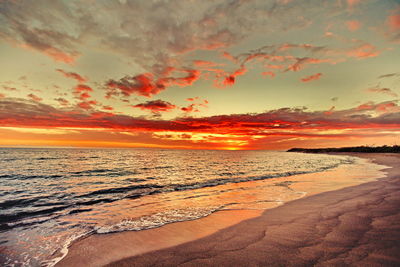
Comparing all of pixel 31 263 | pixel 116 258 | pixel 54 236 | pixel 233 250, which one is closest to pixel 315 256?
pixel 233 250

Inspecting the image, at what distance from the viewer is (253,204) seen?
34.8 feet

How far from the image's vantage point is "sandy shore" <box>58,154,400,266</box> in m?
4.45

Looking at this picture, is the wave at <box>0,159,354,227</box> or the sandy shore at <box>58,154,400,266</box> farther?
the wave at <box>0,159,354,227</box>

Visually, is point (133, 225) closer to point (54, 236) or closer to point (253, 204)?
point (54, 236)

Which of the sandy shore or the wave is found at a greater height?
the sandy shore

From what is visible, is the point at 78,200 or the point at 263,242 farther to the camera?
the point at 78,200

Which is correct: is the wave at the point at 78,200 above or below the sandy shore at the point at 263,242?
below

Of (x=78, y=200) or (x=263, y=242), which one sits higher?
(x=263, y=242)

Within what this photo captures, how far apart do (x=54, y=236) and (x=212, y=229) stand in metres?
5.50

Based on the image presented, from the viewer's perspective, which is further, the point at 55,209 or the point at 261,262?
the point at 55,209

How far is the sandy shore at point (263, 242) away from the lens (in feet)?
14.6

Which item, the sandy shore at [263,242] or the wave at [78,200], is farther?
the wave at [78,200]

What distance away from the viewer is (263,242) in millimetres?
5492

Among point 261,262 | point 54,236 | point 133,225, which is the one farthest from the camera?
point 133,225
